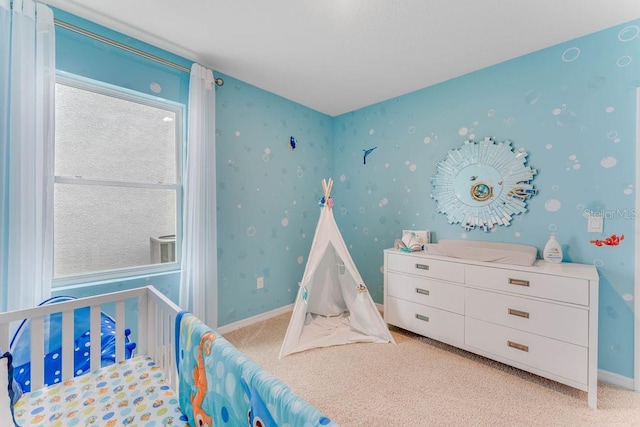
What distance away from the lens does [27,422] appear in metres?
1.06

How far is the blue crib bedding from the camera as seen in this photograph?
65cm

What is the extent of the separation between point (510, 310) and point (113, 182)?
297 cm

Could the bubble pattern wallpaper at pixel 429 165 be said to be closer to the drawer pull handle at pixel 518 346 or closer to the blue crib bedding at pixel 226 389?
the drawer pull handle at pixel 518 346

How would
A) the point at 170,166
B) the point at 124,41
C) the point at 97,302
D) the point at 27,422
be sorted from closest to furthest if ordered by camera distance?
the point at 27,422 → the point at 97,302 → the point at 124,41 → the point at 170,166

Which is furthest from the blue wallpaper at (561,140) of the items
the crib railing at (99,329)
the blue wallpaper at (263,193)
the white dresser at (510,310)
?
the crib railing at (99,329)

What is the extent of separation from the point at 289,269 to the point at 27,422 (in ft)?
7.45

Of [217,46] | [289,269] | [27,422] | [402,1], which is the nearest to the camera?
[27,422]

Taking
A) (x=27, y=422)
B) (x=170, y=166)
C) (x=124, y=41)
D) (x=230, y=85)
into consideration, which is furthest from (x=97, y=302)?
(x=230, y=85)

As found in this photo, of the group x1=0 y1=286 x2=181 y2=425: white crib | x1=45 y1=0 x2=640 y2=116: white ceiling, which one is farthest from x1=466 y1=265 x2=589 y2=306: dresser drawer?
x1=0 y1=286 x2=181 y2=425: white crib

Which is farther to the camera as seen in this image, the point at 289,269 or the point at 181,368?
the point at 289,269

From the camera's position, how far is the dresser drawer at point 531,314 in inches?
66.4

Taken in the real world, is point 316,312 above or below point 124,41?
below

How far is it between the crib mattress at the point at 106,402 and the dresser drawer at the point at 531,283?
2.03 metres

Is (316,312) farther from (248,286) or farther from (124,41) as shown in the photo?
(124,41)
